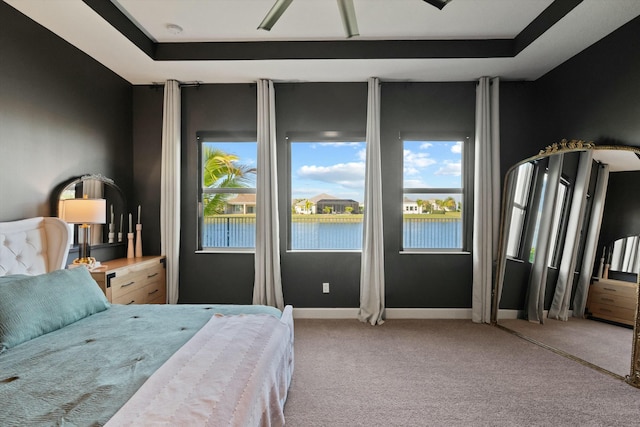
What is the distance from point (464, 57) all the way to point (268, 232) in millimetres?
2651

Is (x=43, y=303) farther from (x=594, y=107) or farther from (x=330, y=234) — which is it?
(x=594, y=107)

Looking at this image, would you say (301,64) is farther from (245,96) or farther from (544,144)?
(544,144)

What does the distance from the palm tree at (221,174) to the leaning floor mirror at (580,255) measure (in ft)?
10.1

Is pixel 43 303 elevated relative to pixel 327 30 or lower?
lower

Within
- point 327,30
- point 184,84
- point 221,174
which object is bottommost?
point 221,174

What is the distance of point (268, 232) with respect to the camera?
3818mm

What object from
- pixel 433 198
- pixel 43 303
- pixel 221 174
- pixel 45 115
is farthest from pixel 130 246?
pixel 433 198

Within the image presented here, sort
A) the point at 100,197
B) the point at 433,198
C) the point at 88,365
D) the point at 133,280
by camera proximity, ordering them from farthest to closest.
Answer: the point at 433,198 → the point at 100,197 → the point at 133,280 → the point at 88,365

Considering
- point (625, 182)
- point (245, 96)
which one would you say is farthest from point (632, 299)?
point (245, 96)

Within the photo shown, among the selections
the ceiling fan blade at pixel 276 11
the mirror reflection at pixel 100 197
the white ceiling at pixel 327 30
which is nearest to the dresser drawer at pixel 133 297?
Result: the mirror reflection at pixel 100 197

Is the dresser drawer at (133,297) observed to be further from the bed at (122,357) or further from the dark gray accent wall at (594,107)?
the dark gray accent wall at (594,107)

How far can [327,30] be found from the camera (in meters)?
3.12

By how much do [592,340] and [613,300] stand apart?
375 mm

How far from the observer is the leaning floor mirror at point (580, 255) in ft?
8.50
